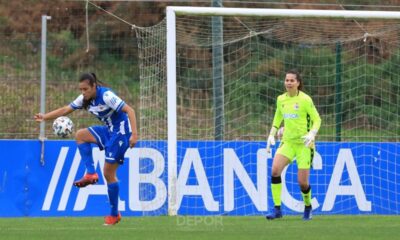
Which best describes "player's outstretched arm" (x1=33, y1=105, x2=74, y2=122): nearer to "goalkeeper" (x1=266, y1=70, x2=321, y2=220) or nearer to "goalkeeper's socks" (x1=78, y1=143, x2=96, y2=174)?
"goalkeeper's socks" (x1=78, y1=143, x2=96, y2=174)

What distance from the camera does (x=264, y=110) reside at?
58.6ft

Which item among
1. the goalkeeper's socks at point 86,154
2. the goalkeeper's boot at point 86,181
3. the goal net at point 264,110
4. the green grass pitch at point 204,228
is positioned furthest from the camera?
the goal net at point 264,110

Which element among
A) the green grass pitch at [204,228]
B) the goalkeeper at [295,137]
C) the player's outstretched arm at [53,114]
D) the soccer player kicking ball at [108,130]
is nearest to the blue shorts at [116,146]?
the soccer player kicking ball at [108,130]

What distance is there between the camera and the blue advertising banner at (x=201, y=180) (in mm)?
15336

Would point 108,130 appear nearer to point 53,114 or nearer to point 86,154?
point 86,154

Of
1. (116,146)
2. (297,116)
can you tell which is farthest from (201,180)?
(116,146)

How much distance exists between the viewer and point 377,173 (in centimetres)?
1614

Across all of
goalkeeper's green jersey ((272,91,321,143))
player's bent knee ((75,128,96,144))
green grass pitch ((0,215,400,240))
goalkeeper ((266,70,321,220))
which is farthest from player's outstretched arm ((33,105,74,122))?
goalkeeper's green jersey ((272,91,321,143))

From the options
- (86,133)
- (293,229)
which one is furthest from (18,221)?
(293,229)

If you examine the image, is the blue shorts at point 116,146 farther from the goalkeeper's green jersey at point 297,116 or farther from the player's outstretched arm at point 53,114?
the goalkeeper's green jersey at point 297,116

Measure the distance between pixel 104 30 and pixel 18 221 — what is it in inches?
246

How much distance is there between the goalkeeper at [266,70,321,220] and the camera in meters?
14.0

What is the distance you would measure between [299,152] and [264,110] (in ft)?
12.8

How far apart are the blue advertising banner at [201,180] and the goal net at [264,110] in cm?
2
